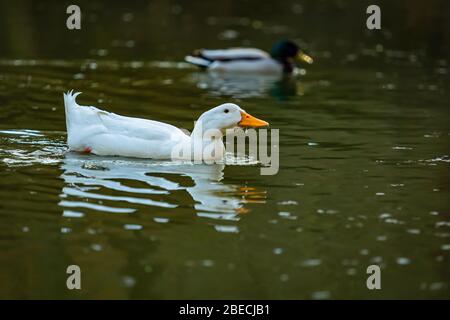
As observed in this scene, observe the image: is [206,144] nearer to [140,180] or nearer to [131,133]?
[131,133]

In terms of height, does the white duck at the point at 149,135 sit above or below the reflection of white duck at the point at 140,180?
above

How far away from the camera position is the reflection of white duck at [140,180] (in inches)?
404

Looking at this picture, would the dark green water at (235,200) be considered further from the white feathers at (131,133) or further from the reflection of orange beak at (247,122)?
the reflection of orange beak at (247,122)

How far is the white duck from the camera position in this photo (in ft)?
40.3

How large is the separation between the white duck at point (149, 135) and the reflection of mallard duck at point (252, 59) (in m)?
10.2

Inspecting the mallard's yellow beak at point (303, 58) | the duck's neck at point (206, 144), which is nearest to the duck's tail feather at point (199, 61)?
the mallard's yellow beak at point (303, 58)

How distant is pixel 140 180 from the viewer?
11273 millimetres

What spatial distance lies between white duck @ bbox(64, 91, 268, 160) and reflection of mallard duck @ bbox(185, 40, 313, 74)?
402 inches

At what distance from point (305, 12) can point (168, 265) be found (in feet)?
82.8

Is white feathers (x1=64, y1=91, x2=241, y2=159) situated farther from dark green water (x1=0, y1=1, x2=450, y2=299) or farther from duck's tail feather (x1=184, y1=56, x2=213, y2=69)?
duck's tail feather (x1=184, y1=56, x2=213, y2=69)

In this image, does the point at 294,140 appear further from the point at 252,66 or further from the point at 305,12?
the point at 305,12

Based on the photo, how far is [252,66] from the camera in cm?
2320

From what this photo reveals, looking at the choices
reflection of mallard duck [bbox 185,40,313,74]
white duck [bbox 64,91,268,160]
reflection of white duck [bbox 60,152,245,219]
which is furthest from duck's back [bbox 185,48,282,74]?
reflection of white duck [bbox 60,152,245,219]

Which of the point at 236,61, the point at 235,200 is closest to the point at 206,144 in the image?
the point at 235,200
